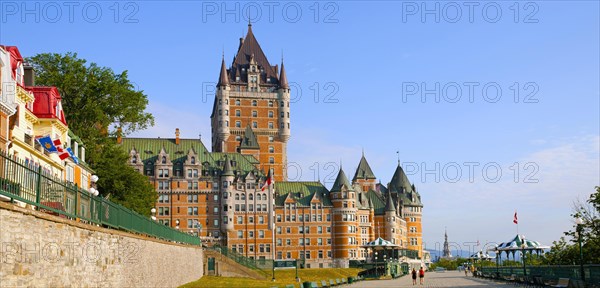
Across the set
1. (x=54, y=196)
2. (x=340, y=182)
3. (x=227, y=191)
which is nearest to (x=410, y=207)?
(x=340, y=182)

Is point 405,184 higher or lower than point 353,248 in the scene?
higher

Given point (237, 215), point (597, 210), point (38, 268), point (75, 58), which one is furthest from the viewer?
point (237, 215)

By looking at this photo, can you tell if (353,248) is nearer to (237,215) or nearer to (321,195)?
(321,195)

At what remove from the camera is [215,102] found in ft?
503

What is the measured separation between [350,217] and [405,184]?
32931 mm

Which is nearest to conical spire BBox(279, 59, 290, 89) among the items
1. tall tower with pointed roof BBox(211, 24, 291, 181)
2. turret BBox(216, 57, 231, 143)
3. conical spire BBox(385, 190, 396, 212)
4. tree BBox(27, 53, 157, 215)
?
tall tower with pointed roof BBox(211, 24, 291, 181)

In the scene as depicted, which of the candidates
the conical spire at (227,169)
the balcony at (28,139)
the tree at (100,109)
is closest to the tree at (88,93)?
the tree at (100,109)

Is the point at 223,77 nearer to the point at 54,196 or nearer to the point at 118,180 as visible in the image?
the point at 118,180

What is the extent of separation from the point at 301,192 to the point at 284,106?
1986cm

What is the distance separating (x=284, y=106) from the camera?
14612 cm

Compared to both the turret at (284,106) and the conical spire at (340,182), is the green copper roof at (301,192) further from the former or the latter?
the turret at (284,106)

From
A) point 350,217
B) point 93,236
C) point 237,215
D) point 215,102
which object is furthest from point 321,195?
point 93,236

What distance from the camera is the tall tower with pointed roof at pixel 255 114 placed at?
143m

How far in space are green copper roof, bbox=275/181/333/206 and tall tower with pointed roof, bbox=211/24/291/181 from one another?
562 cm
